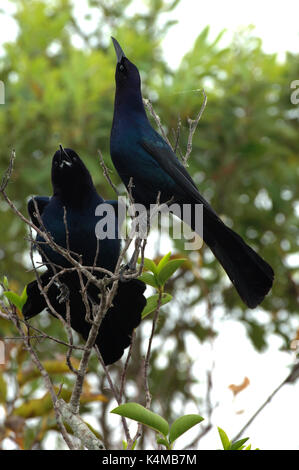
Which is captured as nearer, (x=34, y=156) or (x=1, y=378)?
(x=1, y=378)

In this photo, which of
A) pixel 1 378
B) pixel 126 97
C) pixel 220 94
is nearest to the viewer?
pixel 126 97

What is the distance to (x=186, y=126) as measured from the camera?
587 centimetres

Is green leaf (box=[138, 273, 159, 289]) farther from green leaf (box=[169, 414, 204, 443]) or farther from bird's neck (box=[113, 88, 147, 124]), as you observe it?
bird's neck (box=[113, 88, 147, 124])

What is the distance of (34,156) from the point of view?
5.92m

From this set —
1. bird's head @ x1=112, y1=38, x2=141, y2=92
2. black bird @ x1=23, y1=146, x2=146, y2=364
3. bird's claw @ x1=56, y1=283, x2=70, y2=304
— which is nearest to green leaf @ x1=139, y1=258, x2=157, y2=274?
black bird @ x1=23, y1=146, x2=146, y2=364

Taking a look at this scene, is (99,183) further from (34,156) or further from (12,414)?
(12,414)

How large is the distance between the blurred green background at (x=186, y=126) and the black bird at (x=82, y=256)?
1.75 meters

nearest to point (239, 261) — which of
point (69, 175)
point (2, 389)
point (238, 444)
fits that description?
point (69, 175)

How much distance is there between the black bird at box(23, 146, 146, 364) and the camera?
10.9ft

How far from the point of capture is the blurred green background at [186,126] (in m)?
5.73
